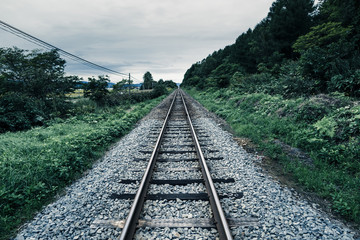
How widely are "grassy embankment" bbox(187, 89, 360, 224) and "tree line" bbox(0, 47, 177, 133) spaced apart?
1158 cm

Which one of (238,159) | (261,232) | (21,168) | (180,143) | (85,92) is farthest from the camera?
(85,92)

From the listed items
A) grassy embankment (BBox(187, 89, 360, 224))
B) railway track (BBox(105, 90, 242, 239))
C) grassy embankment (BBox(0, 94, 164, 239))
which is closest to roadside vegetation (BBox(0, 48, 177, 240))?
grassy embankment (BBox(0, 94, 164, 239))

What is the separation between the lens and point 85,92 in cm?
1666

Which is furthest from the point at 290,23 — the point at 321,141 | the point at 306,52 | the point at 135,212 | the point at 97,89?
the point at 135,212

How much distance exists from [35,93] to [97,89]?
5.61 metres

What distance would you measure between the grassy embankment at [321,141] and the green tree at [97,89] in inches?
541

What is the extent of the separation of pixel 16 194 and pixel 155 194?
2.75 meters

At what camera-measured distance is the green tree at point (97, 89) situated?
16.6 m

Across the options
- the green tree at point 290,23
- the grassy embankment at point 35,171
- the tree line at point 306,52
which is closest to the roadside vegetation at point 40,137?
the grassy embankment at point 35,171

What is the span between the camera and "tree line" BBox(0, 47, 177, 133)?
9.12 m

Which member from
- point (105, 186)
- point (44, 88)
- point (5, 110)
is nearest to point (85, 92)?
point (44, 88)

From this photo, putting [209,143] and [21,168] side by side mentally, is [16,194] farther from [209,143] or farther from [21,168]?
[209,143]

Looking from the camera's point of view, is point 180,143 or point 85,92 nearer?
point 180,143

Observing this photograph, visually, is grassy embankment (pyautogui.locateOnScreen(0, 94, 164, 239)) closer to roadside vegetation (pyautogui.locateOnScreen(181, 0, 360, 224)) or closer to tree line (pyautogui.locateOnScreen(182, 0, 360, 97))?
roadside vegetation (pyautogui.locateOnScreen(181, 0, 360, 224))
